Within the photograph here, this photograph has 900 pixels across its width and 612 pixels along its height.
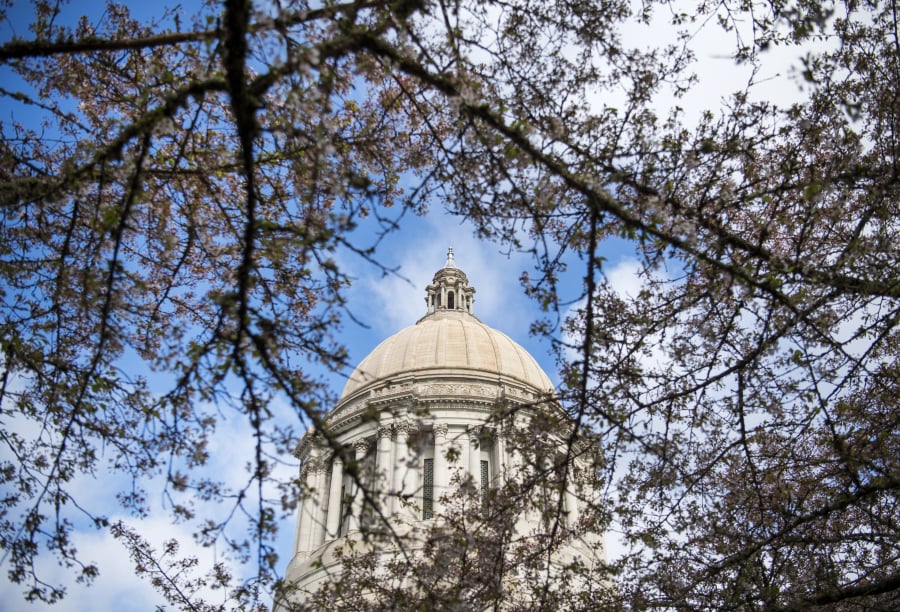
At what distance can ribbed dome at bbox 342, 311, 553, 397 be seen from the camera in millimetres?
40969

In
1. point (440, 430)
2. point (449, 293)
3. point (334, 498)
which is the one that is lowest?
point (334, 498)

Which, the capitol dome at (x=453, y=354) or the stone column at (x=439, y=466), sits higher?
the capitol dome at (x=453, y=354)

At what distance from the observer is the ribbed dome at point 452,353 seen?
4097cm

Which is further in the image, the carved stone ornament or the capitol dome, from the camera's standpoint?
the capitol dome

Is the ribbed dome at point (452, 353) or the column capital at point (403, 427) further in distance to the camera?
the ribbed dome at point (452, 353)

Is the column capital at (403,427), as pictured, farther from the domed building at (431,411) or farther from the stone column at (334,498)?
the stone column at (334,498)

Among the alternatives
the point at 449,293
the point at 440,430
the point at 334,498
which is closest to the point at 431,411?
the point at 440,430

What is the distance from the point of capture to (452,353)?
137 feet

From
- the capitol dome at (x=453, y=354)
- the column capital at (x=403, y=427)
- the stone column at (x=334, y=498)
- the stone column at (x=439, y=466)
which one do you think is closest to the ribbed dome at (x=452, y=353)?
the capitol dome at (x=453, y=354)

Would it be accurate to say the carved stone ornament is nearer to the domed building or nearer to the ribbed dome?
the domed building

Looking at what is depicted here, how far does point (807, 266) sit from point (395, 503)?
88.8ft

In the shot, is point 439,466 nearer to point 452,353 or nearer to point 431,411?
point 431,411

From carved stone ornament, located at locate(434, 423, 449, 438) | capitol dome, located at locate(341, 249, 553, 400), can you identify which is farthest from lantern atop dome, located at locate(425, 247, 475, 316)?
carved stone ornament, located at locate(434, 423, 449, 438)

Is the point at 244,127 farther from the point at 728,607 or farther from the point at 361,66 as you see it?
the point at 728,607
